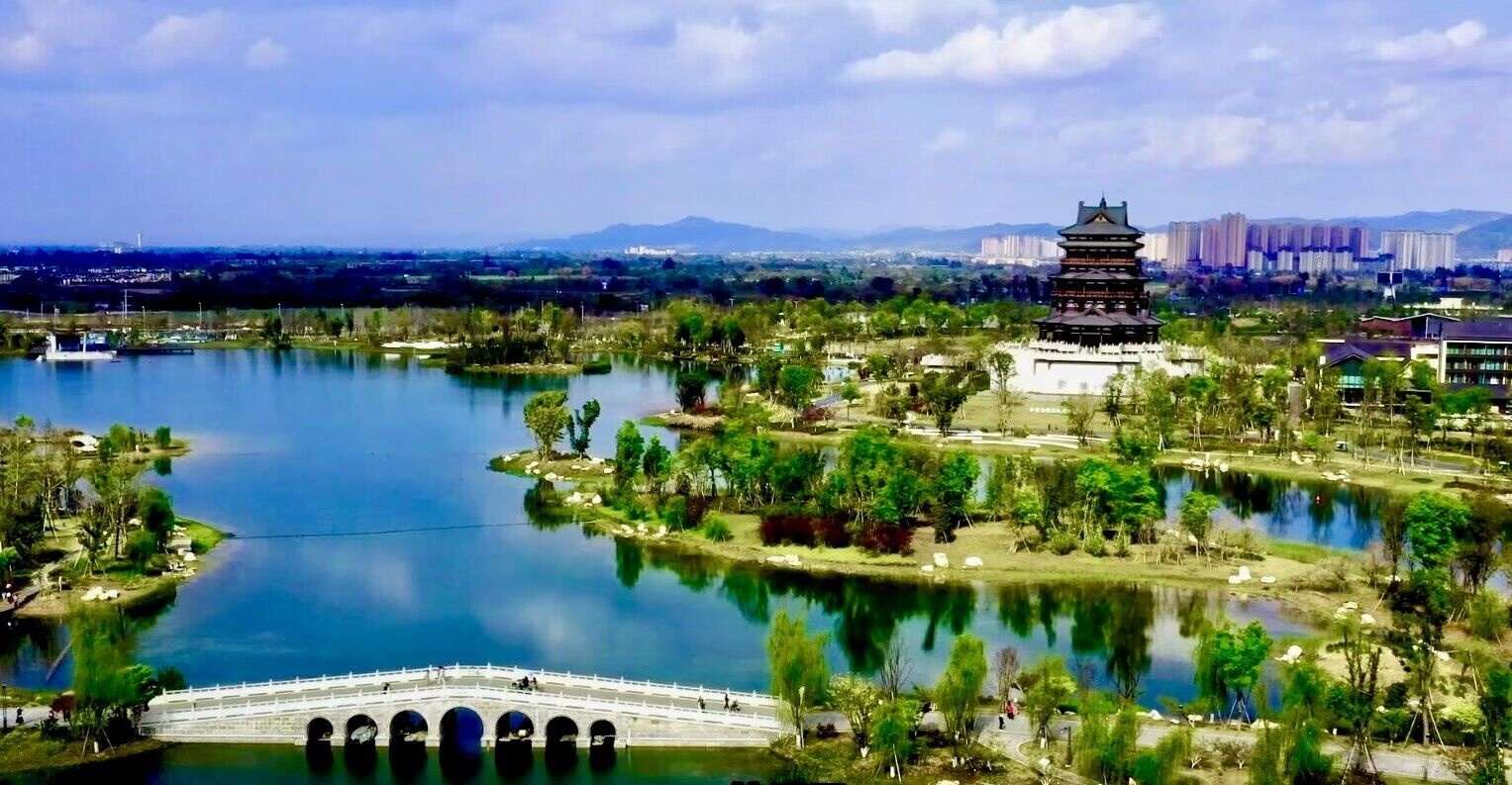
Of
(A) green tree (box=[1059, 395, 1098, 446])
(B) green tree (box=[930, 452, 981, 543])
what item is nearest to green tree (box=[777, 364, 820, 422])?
(A) green tree (box=[1059, 395, 1098, 446])

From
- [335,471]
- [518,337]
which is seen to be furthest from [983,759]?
[518,337]

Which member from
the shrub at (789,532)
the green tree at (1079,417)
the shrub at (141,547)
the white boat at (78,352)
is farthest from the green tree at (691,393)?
the white boat at (78,352)

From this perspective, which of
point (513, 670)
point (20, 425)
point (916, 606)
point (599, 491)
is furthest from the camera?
point (20, 425)

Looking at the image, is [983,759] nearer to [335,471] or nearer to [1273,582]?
[1273,582]

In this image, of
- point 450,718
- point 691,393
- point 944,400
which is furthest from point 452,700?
point 691,393

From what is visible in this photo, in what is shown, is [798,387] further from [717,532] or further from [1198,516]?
[1198,516]

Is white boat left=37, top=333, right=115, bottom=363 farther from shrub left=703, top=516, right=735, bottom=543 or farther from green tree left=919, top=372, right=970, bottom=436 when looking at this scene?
shrub left=703, top=516, right=735, bottom=543

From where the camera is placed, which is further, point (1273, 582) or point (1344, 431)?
point (1344, 431)

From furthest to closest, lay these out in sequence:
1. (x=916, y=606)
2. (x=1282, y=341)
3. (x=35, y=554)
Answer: (x=1282, y=341)
(x=35, y=554)
(x=916, y=606)
